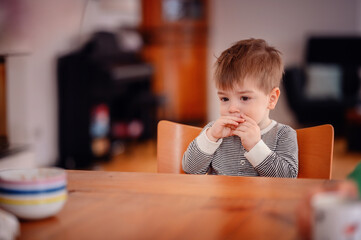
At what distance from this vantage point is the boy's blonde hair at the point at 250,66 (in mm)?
1373

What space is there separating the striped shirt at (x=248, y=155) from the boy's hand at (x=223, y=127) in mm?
18

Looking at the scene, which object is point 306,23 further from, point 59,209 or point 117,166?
point 59,209

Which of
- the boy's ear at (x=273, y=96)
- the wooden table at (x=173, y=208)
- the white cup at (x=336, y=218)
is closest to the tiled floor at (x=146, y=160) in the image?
the boy's ear at (x=273, y=96)

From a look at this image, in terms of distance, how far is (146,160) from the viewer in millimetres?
4613

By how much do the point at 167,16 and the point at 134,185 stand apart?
6597 mm

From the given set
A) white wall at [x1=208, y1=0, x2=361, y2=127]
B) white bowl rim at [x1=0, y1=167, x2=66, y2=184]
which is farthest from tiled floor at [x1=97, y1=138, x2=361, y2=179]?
white bowl rim at [x1=0, y1=167, x2=66, y2=184]

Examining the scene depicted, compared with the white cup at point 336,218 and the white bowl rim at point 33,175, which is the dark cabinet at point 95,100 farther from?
the white cup at point 336,218

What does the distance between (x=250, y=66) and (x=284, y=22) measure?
592 centimetres

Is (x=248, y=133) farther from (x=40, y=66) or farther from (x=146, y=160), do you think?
(x=146, y=160)

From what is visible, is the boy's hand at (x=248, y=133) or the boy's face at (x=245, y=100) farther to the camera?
the boy's face at (x=245, y=100)

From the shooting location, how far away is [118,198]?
875 mm

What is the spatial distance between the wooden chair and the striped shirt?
33 millimetres

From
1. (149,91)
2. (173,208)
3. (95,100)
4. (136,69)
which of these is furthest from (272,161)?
(149,91)

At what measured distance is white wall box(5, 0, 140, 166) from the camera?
351cm
